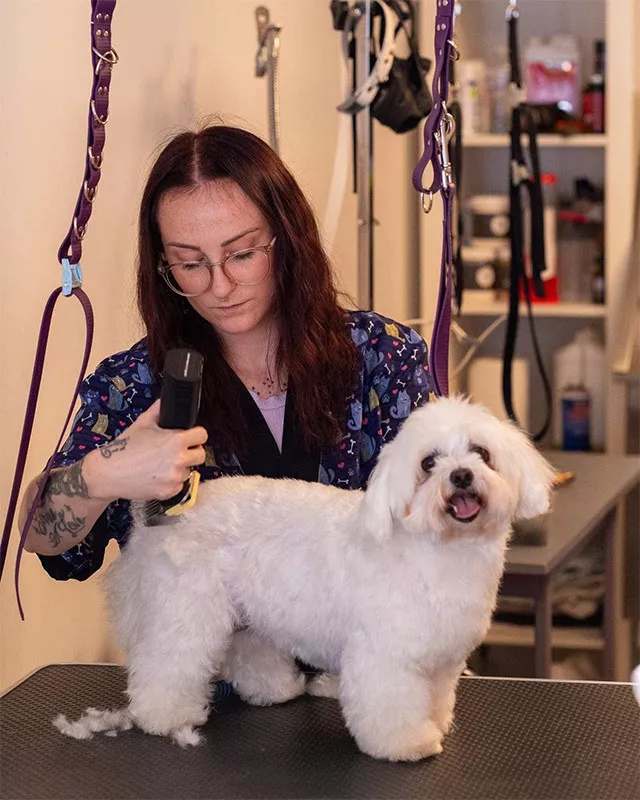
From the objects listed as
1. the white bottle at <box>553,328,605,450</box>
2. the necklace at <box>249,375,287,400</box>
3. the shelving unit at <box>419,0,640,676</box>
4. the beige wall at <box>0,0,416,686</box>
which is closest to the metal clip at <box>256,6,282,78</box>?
the beige wall at <box>0,0,416,686</box>

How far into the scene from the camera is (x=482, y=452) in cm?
126

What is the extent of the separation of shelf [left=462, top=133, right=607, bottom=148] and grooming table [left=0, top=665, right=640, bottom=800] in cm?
263

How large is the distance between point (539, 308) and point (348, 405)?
2.35 meters

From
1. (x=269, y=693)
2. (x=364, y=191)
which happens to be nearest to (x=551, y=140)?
(x=364, y=191)

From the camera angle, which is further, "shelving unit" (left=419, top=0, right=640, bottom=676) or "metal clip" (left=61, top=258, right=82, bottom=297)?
"shelving unit" (left=419, top=0, right=640, bottom=676)

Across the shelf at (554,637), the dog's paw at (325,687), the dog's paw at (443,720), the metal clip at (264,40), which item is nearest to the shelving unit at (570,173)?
the shelf at (554,637)

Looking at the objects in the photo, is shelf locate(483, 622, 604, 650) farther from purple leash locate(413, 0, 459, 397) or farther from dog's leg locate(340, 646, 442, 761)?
dog's leg locate(340, 646, 442, 761)

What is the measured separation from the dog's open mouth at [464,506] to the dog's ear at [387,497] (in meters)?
0.04

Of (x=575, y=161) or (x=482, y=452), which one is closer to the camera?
(x=482, y=452)

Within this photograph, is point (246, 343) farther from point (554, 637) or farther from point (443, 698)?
point (554, 637)

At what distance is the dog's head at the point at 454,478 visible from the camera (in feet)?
4.00

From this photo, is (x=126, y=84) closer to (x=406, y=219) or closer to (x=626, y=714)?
(x=626, y=714)

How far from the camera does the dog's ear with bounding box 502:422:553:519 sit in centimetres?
126

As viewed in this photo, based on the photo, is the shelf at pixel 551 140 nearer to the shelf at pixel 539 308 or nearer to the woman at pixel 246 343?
the shelf at pixel 539 308
